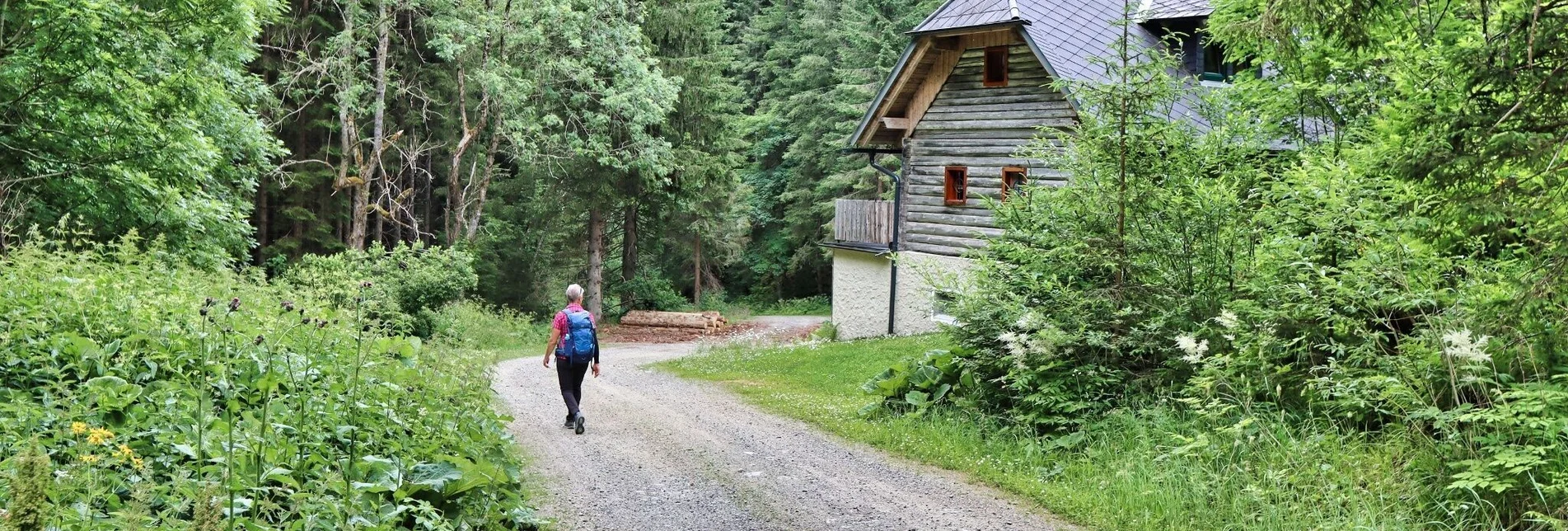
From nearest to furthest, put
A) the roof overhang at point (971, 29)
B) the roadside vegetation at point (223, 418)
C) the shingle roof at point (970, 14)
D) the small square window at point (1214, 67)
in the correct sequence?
the roadside vegetation at point (223, 418) → the roof overhang at point (971, 29) → the shingle roof at point (970, 14) → the small square window at point (1214, 67)

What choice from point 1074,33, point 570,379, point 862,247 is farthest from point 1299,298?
point 862,247

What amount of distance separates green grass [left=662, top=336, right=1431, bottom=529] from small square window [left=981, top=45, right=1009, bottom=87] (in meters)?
11.2

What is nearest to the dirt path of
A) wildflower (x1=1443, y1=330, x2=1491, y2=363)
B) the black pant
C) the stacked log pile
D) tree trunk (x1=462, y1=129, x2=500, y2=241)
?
the black pant

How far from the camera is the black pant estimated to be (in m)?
10.7

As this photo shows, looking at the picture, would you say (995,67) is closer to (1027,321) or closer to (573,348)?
(1027,321)

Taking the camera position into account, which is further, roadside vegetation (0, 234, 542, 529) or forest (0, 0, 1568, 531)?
forest (0, 0, 1568, 531)

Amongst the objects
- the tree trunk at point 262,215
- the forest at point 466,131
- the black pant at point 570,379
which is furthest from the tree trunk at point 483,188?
the black pant at point 570,379

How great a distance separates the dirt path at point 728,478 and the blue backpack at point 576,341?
78 centimetres

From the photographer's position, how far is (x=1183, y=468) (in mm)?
7301

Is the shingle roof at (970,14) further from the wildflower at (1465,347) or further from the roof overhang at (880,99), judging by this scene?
the wildflower at (1465,347)

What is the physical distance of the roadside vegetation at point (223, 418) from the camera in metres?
4.13

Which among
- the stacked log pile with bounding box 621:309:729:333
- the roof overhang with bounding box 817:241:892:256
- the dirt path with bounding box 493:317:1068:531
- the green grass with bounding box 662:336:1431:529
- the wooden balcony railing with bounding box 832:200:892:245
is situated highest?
the wooden balcony railing with bounding box 832:200:892:245

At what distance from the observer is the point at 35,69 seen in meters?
12.2

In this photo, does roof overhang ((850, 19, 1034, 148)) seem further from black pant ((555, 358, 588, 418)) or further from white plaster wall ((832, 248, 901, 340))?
black pant ((555, 358, 588, 418))
